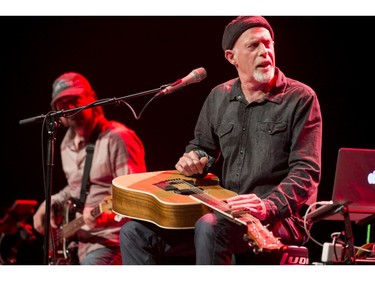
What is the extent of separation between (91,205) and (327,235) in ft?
6.10

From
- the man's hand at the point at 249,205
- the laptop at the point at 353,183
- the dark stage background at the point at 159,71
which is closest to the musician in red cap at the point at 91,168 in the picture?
the dark stage background at the point at 159,71

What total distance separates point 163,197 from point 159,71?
2.19m

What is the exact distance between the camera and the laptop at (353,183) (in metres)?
3.20

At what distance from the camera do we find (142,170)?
504 centimetres

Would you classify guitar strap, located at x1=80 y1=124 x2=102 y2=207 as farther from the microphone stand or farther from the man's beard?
the man's beard

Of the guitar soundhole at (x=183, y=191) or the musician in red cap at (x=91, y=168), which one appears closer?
the guitar soundhole at (x=183, y=191)

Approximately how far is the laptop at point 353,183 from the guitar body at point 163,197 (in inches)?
21.6

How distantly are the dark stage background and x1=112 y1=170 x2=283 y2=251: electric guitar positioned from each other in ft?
4.75

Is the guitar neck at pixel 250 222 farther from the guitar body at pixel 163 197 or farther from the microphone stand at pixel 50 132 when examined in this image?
the microphone stand at pixel 50 132

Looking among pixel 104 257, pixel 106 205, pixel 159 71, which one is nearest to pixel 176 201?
pixel 106 205

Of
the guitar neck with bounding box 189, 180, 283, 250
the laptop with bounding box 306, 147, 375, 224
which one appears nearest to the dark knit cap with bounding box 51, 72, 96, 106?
the guitar neck with bounding box 189, 180, 283, 250

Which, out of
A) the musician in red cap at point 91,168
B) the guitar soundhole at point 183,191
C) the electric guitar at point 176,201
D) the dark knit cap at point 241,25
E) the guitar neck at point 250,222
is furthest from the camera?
the musician in red cap at point 91,168

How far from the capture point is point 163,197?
3314 millimetres

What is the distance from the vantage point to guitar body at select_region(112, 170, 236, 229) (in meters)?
3.22
